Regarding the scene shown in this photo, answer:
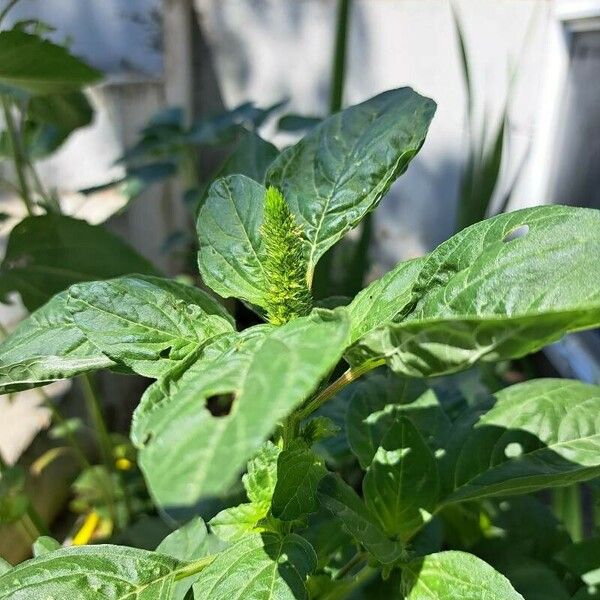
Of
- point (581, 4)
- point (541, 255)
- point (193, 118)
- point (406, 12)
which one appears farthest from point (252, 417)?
point (193, 118)

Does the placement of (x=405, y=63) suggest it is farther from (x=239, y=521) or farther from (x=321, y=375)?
(x=321, y=375)

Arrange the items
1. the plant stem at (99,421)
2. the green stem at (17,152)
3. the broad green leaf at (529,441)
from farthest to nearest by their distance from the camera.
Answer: the plant stem at (99,421)
the green stem at (17,152)
the broad green leaf at (529,441)

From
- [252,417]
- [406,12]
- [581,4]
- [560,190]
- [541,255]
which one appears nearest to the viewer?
[252,417]

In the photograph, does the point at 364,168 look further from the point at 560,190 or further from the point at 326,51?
the point at 326,51

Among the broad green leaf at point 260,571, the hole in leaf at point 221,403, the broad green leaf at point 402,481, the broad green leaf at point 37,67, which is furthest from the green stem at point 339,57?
the broad green leaf at point 260,571

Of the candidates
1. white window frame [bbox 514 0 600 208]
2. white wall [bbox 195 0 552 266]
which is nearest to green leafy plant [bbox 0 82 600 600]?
white window frame [bbox 514 0 600 208]

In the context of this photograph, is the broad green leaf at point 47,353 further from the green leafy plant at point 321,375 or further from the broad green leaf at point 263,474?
the broad green leaf at point 263,474
